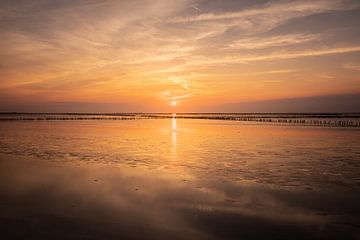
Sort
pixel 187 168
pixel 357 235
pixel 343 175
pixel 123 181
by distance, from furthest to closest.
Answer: pixel 187 168, pixel 343 175, pixel 123 181, pixel 357 235

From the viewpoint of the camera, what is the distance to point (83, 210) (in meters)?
11.2

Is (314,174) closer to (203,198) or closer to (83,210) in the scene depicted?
(203,198)

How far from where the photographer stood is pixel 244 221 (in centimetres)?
1016

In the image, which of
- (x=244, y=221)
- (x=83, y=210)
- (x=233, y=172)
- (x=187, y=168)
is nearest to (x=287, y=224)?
(x=244, y=221)

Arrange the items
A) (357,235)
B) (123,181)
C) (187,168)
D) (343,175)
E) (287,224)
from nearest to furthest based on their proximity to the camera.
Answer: (357,235) → (287,224) → (123,181) → (343,175) → (187,168)

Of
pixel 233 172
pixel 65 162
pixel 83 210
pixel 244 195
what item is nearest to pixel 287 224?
pixel 244 195

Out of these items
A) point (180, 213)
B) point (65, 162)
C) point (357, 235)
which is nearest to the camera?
point (357, 235)

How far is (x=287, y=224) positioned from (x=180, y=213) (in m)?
3.42

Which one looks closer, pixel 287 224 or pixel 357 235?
pixel 357 235

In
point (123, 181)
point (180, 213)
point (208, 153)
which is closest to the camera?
point (180, 213)

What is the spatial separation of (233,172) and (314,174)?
426 cm

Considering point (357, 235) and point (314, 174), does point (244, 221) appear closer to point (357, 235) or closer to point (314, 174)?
point (357, 235)

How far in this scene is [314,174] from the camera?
1739cm

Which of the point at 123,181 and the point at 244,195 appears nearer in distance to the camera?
the point at 244,195
